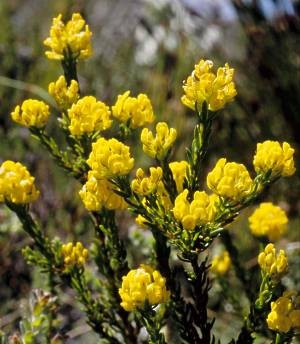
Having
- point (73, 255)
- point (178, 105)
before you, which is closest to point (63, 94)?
point (73, 255)

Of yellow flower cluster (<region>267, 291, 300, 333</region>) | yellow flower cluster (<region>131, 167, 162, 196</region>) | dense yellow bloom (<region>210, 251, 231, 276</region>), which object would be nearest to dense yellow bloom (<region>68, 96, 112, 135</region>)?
yellow flower cluster (<region>131, 167, 162, 196</region>)

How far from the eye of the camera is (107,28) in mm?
5605

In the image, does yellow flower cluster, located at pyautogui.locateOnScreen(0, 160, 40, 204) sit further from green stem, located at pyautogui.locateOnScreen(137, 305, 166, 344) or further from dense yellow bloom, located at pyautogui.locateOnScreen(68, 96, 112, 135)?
green stem, located at pyautogui.locateOnScreen(137, 305, 166, 344)

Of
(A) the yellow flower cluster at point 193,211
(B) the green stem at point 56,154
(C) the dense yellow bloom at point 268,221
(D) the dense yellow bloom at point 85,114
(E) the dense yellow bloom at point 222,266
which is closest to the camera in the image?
(A) the yellow flower cluster at point 193,211

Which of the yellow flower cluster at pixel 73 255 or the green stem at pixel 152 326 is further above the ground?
the yellow flower cluster at pixel 73 255

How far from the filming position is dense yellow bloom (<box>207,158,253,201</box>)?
868mm

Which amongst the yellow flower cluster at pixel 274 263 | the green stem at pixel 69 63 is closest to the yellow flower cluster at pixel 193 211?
the yellow flower cluster at pixel 274 263

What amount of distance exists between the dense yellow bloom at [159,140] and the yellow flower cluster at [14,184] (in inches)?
9.0

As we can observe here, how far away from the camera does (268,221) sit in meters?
1.21

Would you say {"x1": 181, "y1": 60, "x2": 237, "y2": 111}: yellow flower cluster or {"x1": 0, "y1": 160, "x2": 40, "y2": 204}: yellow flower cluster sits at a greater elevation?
{"x1": 181, "y1": 60, "x2": 237, "y2": 111}: yellow flower cluster

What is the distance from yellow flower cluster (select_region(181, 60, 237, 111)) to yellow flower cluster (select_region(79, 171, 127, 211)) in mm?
205

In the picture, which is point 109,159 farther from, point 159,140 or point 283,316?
point 283,316

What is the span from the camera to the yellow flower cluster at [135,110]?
1.01 metres

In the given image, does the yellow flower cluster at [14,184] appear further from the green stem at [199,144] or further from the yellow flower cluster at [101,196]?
the green stem at [199,144]
